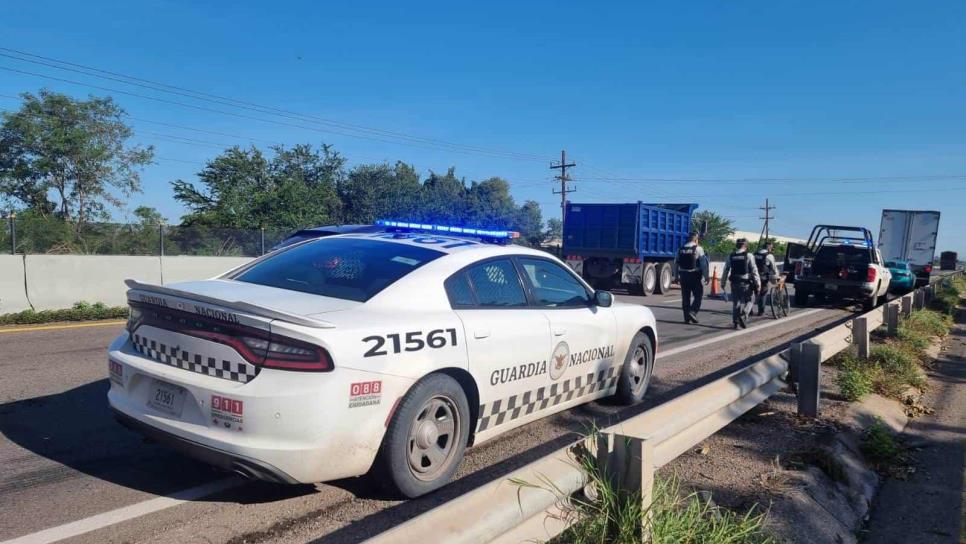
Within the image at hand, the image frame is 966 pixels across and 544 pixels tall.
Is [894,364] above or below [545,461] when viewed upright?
below

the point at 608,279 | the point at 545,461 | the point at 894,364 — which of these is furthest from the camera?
the point at 608,279

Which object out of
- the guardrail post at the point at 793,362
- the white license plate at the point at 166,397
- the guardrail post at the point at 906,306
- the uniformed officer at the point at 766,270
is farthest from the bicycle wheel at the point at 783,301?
the white license plate at the point at 166,397

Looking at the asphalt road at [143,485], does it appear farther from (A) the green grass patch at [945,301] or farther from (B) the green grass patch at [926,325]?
(A) the green grass patch at [945,301]

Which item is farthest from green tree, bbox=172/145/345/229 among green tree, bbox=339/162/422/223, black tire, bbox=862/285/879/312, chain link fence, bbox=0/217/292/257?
black tire, bbox=862/285/879/312

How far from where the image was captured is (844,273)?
55.1ft

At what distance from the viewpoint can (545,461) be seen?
8.31ft

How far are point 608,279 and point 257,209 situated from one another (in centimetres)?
1890

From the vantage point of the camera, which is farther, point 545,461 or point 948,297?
point 948,297

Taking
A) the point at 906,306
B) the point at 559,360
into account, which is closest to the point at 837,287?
the point at 906,306

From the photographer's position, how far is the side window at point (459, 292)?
13.0 feet

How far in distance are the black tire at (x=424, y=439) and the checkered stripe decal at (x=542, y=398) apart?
9.2 inches

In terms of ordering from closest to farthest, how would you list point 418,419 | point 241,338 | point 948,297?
1. point 241,338
2. point 418,419
3. point 948,297

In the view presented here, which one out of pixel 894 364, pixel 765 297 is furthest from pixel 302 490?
pixel 765 297

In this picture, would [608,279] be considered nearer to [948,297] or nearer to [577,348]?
[948,297]
